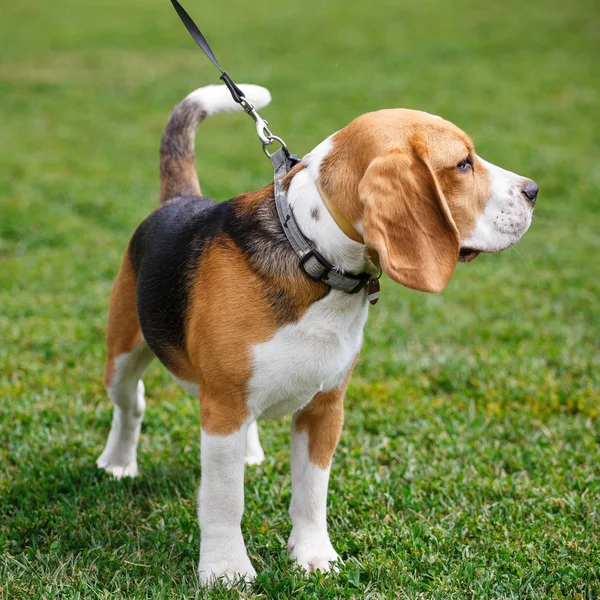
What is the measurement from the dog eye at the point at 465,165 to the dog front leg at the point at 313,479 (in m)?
1.15

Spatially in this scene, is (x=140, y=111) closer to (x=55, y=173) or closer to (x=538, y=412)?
(x=55, y=173)

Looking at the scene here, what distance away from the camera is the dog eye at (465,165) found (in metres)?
3.16

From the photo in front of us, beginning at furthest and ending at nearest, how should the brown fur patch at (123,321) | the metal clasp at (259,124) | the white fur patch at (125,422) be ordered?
1. the white fur patch at (125,422)
2. the brown fur patch at (123,321)
3. the metal clasp at (259,124)

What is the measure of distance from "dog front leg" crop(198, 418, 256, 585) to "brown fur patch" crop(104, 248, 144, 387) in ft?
3.24

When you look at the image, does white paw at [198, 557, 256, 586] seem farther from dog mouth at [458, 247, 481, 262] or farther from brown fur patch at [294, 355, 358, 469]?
dog mouth at [458, 247, 481, 262]

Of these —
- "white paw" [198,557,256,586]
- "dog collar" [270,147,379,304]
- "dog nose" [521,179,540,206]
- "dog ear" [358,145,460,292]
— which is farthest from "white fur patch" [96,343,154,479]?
"dog nose" [521,179,540,206]

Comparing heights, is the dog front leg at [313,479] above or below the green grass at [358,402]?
above

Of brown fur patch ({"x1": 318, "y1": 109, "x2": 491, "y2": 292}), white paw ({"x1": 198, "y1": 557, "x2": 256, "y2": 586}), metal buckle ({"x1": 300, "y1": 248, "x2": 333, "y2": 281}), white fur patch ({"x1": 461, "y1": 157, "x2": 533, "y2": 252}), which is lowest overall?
white paw ({"x1": 198, "y1": 557, "x2": 256, "y2": 586})

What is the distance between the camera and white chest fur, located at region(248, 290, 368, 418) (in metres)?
3.23

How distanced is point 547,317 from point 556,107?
8546 millimetres

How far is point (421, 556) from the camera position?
12.4ft

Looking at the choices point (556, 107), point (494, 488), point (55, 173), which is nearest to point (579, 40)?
point (556, 107)

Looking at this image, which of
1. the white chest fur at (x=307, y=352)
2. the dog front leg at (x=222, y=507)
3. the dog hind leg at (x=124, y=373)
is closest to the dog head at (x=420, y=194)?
the white chest fur at (x=307, y=352)

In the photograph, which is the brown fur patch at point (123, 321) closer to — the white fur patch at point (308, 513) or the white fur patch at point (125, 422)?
the white fur patch at point (125, 422)
